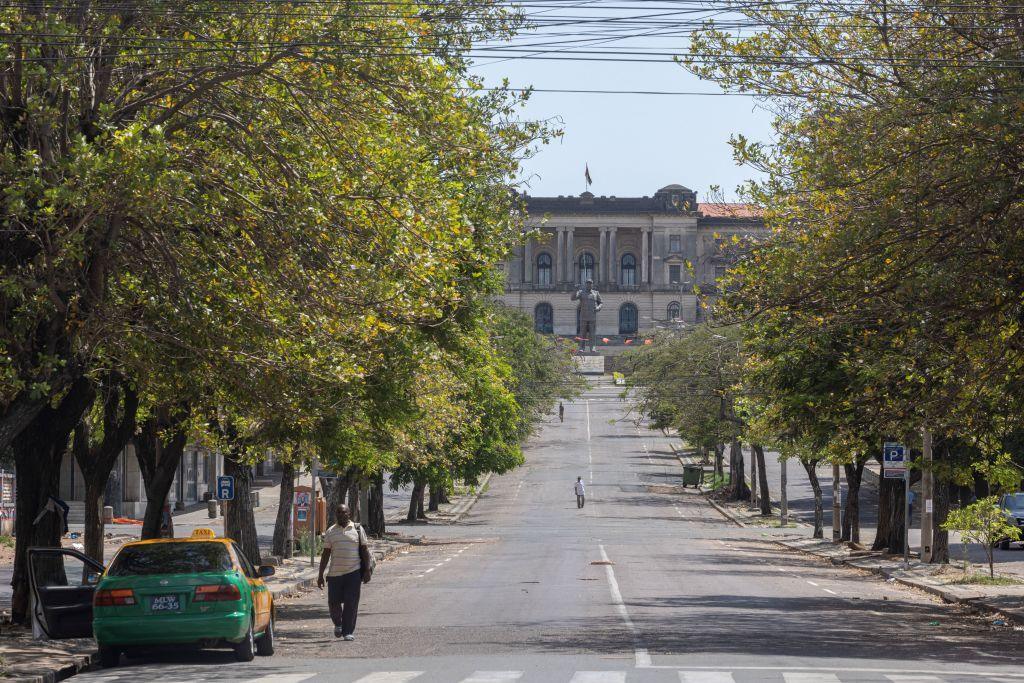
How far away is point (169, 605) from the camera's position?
49.3 feet

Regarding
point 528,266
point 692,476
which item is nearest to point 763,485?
point 692,476

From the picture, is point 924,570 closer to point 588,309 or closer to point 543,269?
point 588,309

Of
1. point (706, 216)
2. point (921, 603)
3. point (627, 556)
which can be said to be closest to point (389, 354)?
point (921, 603)

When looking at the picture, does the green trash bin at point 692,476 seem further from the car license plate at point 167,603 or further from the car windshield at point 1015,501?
the car license plate at point 167,603

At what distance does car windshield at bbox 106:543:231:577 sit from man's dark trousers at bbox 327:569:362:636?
2025mm

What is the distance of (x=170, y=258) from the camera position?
15.4 metres

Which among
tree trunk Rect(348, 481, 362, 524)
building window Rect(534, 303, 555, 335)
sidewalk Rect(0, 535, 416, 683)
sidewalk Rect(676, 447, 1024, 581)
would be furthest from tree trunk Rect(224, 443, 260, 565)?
building window Rect(534, 303, 555, 335)

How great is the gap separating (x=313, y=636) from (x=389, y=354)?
151 inches

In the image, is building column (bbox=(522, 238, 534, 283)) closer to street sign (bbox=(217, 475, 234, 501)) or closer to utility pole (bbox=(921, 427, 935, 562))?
utility pole (bbox=(921, 427, 935, 562))

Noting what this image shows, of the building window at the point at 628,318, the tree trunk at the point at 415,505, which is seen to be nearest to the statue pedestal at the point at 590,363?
the building window at the point at 628,318

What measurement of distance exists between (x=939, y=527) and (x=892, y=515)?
5.36 metres

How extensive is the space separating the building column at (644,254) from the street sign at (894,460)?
393 feet

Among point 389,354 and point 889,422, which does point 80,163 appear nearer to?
point 389,354

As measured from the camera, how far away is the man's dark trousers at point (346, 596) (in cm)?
1742
